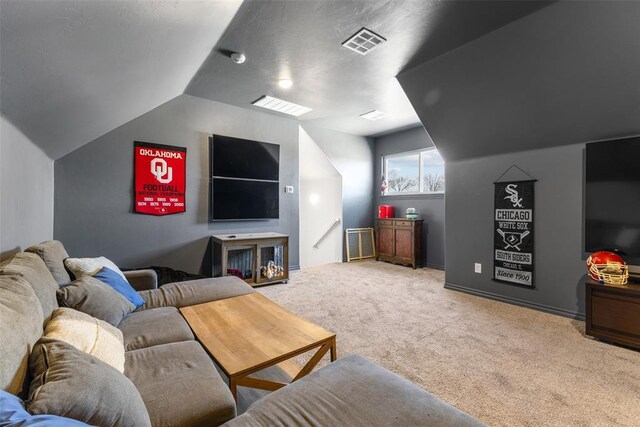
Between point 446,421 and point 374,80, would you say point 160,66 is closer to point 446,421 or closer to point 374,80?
point 374,80

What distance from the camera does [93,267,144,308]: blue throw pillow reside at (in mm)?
1979

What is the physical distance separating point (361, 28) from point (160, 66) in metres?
1.73

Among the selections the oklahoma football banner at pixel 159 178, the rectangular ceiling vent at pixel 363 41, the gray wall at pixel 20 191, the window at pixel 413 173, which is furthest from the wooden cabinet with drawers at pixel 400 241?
the gray wall at pixel 20 191

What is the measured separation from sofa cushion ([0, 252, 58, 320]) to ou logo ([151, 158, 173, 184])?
7.72 feet

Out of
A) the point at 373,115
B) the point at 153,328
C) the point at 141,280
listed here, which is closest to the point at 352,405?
the point at 153,328

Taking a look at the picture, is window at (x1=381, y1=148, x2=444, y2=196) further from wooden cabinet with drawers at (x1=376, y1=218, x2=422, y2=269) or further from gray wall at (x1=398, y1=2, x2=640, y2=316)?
gray wall at (x1=398, y1=2, x2=640, y2=316)

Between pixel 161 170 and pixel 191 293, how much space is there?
85.0 inches

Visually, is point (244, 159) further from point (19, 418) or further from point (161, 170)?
point (19, 418)

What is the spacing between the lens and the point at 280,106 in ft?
14.4

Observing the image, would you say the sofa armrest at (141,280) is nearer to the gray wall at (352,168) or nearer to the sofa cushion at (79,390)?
the sofa cushion at (79,390)

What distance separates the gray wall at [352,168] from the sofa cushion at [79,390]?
16.4 ft

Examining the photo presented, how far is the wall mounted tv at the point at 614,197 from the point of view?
257cm

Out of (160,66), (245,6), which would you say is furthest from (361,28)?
(160,66)

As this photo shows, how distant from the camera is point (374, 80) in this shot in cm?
347
